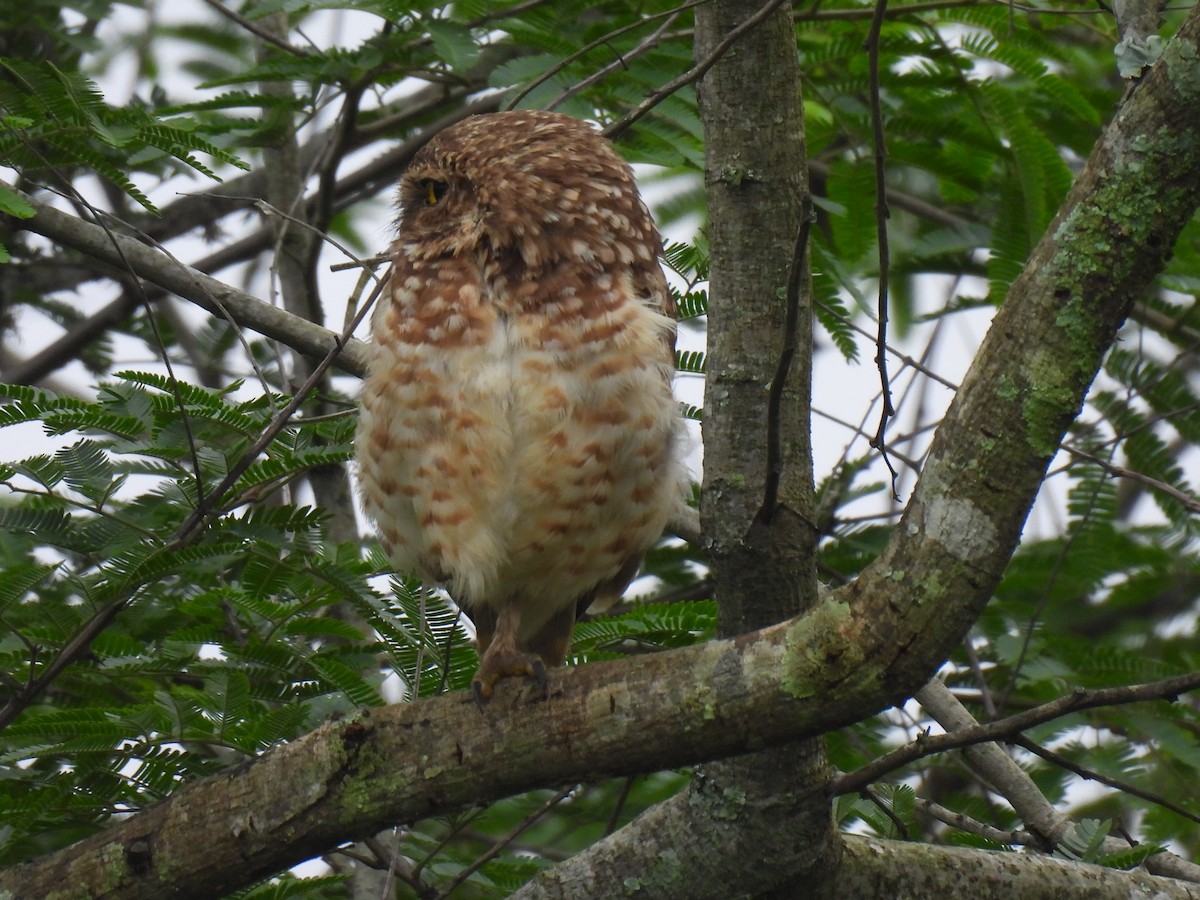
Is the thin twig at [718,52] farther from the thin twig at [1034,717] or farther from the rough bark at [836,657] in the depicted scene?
the thin twig at [1034,717]

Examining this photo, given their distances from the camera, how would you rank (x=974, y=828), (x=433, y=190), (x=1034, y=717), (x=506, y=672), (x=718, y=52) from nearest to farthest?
(x=1034, y=717)
(x=718, y=52)
(x=506, y=672)
(x=974, y=828)
(x=433, y=190)

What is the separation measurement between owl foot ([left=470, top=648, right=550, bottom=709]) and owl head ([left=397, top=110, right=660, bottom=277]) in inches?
35.2

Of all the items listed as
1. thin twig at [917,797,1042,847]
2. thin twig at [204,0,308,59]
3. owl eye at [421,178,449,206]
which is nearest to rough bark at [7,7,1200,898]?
thin twig at [917,797,1042,847]

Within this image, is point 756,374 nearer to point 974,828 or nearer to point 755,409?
point 755,409

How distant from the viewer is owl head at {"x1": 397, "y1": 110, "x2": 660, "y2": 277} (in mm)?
3258

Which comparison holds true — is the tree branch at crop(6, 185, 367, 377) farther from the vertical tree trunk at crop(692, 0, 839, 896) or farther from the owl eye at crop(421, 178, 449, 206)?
the vertical tree trunk at crop(692, 0, 839, 896)

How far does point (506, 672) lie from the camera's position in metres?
2.79

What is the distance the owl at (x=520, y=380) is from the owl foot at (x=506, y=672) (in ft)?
0.04

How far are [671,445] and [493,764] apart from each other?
1014 millimetres

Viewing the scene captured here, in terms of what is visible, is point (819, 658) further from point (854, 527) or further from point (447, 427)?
point (854, 527)

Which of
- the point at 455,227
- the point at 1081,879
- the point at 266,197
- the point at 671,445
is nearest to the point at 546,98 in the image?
the point at 455,227

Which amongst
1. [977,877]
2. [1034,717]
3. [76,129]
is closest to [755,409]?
[1034,717]

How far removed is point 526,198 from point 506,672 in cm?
114

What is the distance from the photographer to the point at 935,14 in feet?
15.0
